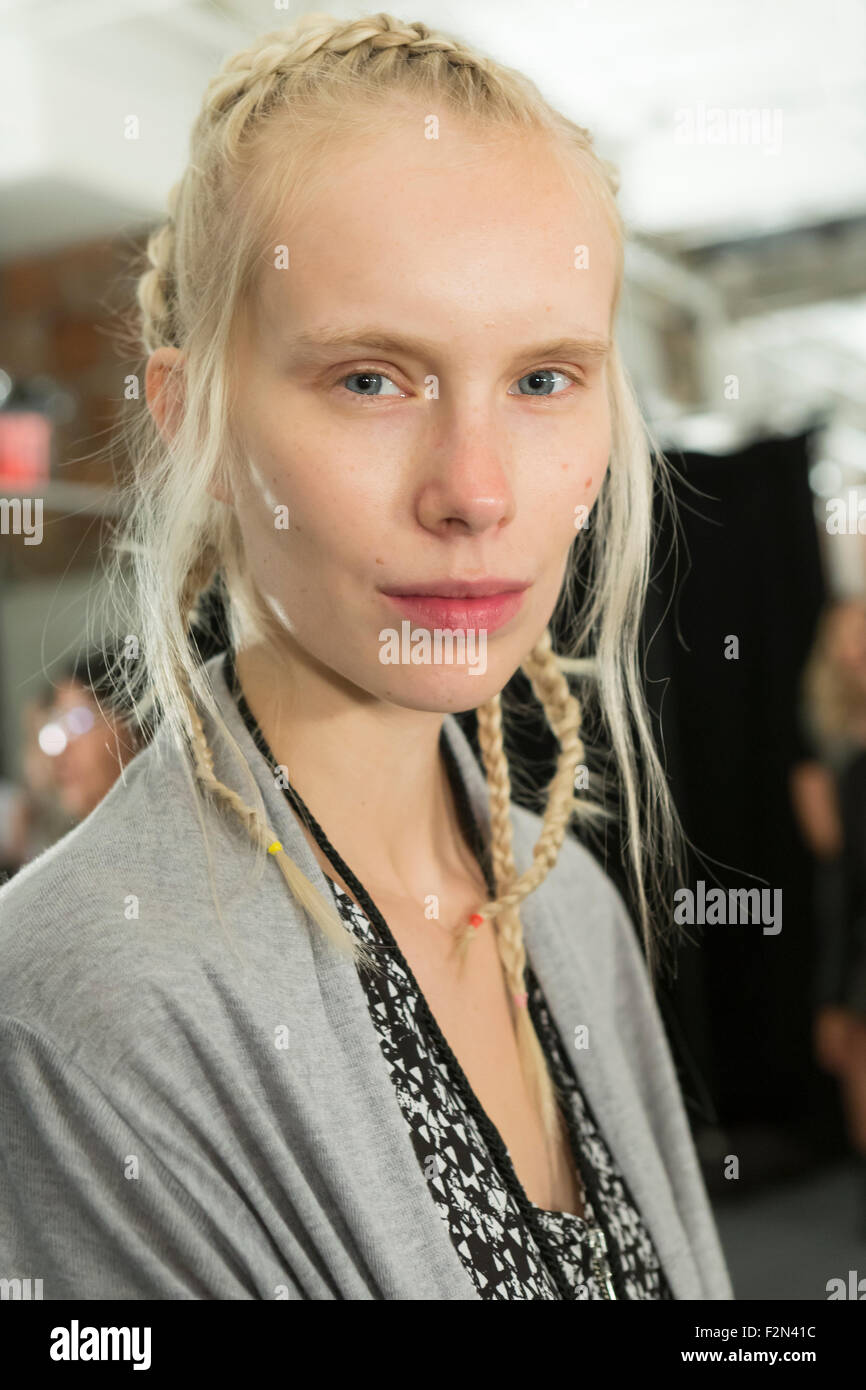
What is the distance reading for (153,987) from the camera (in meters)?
0.63

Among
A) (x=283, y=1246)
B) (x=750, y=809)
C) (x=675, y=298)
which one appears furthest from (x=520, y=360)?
(x=675, y=298)

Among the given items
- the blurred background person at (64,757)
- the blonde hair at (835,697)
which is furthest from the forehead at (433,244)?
the blonde hair at (835,697)

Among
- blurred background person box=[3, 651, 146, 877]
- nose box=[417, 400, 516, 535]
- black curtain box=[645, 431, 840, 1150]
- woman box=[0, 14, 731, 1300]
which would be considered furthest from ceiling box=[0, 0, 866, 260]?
nose box=[417, 400, 516, 535]

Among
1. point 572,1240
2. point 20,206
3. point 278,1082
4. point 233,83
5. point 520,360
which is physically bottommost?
point 572,1240

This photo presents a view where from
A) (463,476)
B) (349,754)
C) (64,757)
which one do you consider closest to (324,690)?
(349,754)

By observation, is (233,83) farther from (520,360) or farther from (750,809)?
(750,809)

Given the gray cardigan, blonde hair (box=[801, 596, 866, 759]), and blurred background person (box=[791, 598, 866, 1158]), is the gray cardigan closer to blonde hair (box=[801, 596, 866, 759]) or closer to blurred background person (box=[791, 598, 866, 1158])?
blurred background person (box=[791, 598, 866, 1158])

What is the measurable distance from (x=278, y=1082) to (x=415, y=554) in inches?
11.3

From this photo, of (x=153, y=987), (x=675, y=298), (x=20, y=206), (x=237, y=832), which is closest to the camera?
(x=153, y=987)

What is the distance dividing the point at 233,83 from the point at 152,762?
41 centimetres

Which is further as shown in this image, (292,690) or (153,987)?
(292,690)

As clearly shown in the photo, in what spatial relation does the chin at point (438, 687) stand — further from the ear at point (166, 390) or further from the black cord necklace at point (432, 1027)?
the ear at point (166, 390)

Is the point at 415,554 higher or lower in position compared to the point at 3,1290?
higher

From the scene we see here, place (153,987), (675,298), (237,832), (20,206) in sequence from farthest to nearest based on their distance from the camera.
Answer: (675,298) < (20,206) < (237,832) < (153,987)
